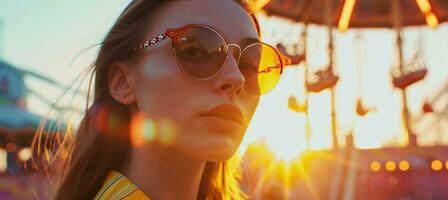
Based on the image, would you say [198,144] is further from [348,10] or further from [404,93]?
[404,93]

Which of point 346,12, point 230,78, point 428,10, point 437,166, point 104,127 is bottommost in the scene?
point 437,166

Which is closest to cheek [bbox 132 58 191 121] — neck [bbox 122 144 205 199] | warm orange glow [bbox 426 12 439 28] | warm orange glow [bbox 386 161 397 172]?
neck [bbox 122 144 205 199]

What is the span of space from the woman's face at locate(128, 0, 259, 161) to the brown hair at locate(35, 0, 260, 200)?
7 cm

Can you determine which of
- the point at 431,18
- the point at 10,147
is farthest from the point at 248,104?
the point at 10,147

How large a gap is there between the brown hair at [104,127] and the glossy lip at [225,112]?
0.94 ft

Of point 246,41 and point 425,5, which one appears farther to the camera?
point 425,5

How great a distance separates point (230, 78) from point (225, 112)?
0.26ft

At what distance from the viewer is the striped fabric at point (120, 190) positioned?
1.09 m

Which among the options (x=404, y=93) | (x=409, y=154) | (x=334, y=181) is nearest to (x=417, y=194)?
(x=409, y=154)

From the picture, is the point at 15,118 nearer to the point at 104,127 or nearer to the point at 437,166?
the point at 437,166

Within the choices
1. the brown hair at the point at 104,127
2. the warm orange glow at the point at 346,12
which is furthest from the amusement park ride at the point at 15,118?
the brown hair at the point at 104,127

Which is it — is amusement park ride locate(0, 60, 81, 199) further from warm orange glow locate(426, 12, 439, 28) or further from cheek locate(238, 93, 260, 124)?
cheek locate(238, 93, 260, 124)

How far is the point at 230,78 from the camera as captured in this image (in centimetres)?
114

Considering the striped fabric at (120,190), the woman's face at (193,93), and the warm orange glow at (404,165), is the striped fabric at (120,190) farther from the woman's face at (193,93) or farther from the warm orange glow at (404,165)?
the warm orange glow at (404,165)
